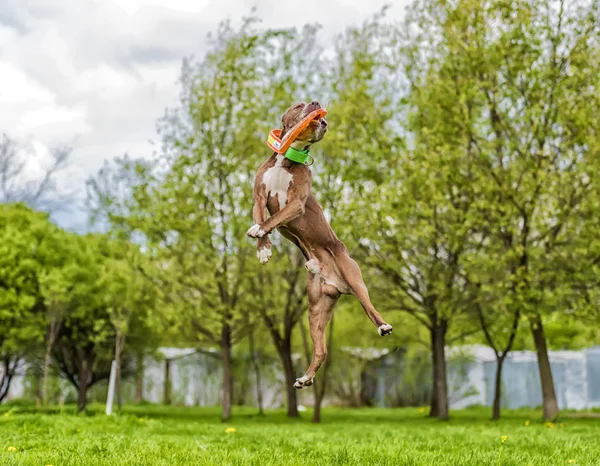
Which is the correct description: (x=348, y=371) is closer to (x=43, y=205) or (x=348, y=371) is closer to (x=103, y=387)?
(x=103, y=387)

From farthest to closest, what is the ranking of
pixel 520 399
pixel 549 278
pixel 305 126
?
pixel 520 399 → pixel 549 278 → pixel 305 126

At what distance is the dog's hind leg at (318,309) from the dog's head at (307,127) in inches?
34.1

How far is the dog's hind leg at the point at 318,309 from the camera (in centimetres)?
449

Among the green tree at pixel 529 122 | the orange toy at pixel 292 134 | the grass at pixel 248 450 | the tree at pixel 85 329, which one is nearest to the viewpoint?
the orange toy at pixel 292 134

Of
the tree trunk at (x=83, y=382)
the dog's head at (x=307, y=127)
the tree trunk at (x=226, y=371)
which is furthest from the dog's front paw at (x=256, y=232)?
the tree trunk at (x=83, y=382)

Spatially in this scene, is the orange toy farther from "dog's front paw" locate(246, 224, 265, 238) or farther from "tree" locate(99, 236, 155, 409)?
"tree" locate(99, 236, 155, 409)

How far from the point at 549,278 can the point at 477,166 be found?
401cm

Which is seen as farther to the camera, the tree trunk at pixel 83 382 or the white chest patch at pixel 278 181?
the tree trunk at pixel 83 382

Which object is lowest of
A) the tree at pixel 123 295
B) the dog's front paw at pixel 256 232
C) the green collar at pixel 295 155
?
the dog's front paw at pixel 256 232

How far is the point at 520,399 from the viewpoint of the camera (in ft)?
111

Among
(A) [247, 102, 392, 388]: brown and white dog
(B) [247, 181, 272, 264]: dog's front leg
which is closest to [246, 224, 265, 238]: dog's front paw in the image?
(B) [247, 181, 272, 264]: dog's front leg

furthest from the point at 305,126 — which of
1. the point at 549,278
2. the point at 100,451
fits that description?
the point at 549,278

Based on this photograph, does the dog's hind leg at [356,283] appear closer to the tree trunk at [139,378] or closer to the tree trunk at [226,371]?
the tree trunk at [226,371]

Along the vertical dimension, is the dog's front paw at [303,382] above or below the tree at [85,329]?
below
